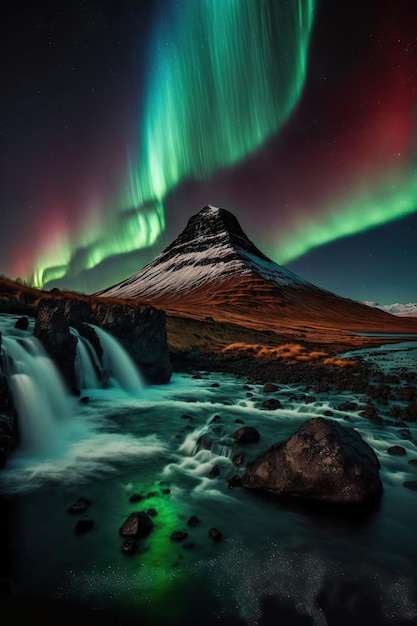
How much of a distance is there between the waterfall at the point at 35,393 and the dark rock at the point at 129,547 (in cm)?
795

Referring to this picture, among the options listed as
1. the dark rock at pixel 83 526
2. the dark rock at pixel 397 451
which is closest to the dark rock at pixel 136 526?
the dark rock at pixel 83 526

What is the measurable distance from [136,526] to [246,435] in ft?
23.6

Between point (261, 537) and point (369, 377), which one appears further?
point (369, 377)

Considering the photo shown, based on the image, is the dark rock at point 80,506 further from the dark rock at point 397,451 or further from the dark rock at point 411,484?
the dark rock at point 397,451

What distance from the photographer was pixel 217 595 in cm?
646

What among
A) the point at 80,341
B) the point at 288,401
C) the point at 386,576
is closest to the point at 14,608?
the point at 386,576

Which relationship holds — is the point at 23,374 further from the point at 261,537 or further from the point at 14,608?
the point at 261,537

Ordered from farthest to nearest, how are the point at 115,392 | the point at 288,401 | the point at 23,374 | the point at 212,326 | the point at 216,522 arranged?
the point at 212,326 → the point at 115,392 → the point at 288,401 → the point at 23,374 → the point at 216,522

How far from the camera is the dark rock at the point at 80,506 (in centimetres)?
946

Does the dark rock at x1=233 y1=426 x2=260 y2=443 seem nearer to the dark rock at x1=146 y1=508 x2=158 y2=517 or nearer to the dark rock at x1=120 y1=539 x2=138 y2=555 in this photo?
the dark rock at x1=146 y1=508 x2=158 y2=517

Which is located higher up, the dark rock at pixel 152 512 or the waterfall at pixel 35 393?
the waterfall at pixel 35 393

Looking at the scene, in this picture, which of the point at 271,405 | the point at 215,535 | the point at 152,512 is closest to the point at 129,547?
the point at 152,512

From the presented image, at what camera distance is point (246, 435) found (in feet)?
47.6

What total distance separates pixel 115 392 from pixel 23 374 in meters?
8.91
